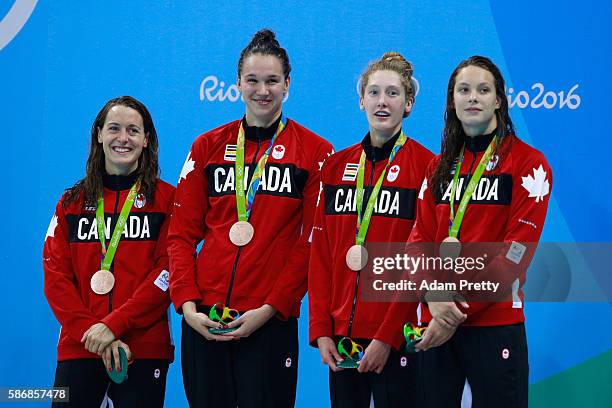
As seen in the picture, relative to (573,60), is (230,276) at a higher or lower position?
lower

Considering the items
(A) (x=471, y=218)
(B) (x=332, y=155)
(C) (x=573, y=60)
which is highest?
(C) (x=573, y=60)

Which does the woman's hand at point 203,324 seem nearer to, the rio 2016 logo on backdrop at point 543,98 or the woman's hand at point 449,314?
the woman's hand at point 449,314

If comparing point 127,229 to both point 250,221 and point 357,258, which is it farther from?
point 357,258

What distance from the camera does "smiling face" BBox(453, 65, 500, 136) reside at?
332 centimetres

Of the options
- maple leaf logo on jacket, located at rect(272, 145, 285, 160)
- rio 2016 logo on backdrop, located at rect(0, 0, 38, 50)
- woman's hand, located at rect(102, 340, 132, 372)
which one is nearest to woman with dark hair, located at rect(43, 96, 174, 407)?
woman's hand, located at rect(102, 340, 132, 372)

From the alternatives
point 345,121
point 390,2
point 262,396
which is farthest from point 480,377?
point 390,2

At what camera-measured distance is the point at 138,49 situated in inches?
190

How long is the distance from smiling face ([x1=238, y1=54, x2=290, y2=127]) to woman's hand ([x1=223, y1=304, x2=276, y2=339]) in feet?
2.74

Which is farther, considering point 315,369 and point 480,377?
point 315,369

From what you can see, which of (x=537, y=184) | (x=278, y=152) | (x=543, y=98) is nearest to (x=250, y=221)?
(x=278, y=152)

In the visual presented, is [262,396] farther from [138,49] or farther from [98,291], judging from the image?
[138,49]

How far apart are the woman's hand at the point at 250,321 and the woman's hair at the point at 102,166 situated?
2.53ft

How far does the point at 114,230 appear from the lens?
12.0 ft

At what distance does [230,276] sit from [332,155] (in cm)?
66
